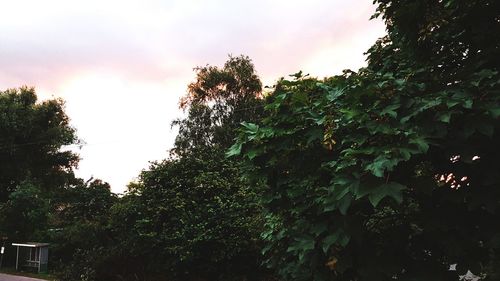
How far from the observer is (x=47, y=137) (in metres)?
38.5

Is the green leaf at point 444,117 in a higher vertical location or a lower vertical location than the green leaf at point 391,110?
lower

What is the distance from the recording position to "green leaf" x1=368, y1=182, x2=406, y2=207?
10.5ft

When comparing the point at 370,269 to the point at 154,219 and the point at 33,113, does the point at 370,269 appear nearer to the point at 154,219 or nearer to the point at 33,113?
the point at 154,219

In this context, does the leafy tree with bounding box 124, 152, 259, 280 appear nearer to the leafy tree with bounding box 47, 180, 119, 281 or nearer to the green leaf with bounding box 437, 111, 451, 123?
the leafy tree with bounding box 47, 180, 119, 281

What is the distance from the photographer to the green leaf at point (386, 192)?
10.5ft

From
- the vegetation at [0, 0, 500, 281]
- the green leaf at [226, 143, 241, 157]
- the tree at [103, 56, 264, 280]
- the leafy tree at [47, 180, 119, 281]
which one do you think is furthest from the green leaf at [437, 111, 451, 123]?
the leafy tree at [47, 180, 119, 281]

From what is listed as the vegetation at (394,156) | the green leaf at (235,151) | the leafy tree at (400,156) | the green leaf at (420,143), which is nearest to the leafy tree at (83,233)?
the vegetation at (394,156)

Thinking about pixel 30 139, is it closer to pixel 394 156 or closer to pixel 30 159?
pixel 30 159

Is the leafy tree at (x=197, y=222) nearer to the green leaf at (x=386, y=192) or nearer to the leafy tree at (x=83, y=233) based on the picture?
the leafy tree at (x=83, y=233)

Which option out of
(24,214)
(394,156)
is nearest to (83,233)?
(24,214)

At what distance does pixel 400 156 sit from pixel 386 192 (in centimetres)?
28

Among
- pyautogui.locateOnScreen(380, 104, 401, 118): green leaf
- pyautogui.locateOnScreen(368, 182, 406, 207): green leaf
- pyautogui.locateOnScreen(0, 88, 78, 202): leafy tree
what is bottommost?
pyautogui.locateOnScreen(368, 182, 406, 207): green leaf

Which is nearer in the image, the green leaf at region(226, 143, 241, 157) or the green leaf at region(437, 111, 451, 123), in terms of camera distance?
the green leaf at region(437, 111, 451, 123)

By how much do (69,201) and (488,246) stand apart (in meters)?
29.5
